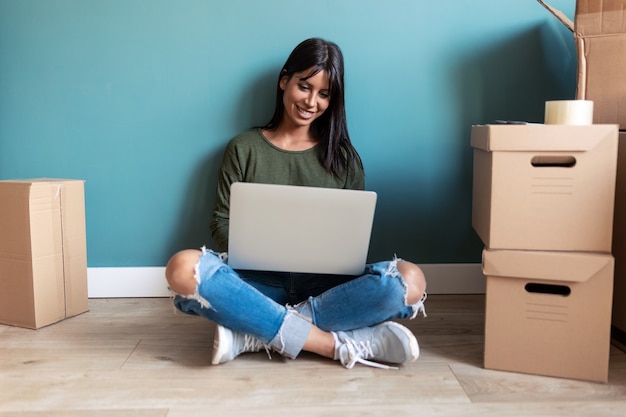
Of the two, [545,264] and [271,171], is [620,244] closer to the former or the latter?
[545,264]

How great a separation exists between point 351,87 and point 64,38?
2.81 ft

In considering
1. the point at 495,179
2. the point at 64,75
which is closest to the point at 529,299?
the point at 495,179

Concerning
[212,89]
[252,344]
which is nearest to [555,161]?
[252,344]

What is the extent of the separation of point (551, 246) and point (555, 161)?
0.19 meters

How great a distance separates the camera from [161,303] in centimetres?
166

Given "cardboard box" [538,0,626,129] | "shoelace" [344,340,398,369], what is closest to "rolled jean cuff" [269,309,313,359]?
"shoelace" [344,340,398,369]

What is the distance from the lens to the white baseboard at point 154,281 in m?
1.70

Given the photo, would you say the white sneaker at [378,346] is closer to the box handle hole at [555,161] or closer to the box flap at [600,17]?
the box handle hole at [555,161]

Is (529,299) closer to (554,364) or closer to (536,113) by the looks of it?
(554,364)

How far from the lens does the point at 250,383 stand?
112 cm

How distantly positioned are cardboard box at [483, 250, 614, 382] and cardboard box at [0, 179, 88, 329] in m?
1.11

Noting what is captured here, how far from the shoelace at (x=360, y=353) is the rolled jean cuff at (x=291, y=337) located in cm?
10

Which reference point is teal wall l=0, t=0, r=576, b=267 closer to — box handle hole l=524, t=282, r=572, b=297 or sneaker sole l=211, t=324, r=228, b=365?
box handle hole l=524, t=282, r=572, b=297

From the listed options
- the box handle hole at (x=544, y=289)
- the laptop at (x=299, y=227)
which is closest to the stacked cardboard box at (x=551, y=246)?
the box handle hole at (x=544, y=289)
